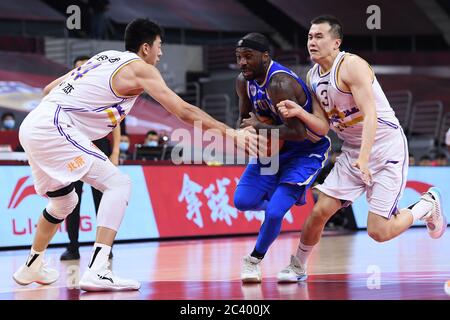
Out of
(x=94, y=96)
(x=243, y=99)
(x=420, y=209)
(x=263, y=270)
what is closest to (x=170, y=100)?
(x=94, y=96)

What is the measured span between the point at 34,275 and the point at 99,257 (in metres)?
0.80

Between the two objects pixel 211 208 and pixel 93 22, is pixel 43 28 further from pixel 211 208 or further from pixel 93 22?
pixel 211 208

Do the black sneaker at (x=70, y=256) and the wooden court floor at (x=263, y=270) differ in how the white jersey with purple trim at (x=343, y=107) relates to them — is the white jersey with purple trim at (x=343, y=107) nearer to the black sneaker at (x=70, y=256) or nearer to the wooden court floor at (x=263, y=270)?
the wooden court floor at (x=263, y=270)

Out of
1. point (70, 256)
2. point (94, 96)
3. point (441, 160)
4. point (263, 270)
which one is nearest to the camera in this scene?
point (94, 96)

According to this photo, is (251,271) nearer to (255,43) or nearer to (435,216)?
(255,43)

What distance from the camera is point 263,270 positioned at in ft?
25.5

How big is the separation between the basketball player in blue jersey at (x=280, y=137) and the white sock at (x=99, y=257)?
1162mm

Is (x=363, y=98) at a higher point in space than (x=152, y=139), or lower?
higher

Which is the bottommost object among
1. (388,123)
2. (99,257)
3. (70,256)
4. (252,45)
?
(70,256)

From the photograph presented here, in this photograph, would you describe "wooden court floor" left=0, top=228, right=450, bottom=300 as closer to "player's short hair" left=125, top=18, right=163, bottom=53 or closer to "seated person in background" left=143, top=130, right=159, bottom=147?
"player's short hair" left=125, top=18, right=163, bottom=53

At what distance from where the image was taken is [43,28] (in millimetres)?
22344

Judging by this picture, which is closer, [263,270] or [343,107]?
[343,107]

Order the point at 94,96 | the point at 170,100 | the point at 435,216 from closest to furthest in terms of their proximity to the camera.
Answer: the point at 170,100
the point at 94,96
the point at 435,216

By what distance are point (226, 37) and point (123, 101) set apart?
20.0m
